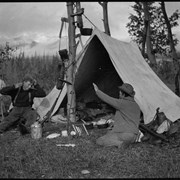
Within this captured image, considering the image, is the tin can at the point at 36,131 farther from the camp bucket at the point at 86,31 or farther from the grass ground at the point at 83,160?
the camp bucket at the point at 86,31

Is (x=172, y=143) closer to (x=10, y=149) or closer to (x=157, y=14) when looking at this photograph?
(x=10, y=149)

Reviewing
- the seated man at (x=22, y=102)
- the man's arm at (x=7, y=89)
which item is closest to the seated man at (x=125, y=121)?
the seated man at (x=22, y=102)

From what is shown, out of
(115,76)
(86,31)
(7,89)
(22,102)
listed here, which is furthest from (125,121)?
(115,76)

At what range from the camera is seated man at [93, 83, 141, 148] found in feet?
15.5

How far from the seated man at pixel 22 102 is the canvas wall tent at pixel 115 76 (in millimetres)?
710

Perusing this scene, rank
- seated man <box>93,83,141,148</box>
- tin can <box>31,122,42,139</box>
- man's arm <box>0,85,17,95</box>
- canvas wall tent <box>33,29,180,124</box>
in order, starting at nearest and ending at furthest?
seated man <box>93,83,141,148</box> → tin can <box>31,122,42,139</box> → man's arm <box>0,85,17,95</box> → canvas wall tent <box>33,29,180,124</box>

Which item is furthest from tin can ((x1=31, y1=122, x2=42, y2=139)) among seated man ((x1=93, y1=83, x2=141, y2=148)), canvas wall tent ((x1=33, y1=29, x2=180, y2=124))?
canvas wall tent ((x1=33, y1=29, x2=180, y2=124))

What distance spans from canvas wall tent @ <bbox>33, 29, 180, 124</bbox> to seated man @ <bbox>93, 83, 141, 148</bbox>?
1.26m

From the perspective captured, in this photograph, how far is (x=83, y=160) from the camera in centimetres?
415

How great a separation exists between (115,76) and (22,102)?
2976 millimetres

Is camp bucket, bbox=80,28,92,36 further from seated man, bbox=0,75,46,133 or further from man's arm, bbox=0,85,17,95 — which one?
man's arm, bbox=0,85,17,95

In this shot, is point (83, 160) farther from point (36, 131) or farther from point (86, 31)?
point (86, 31)

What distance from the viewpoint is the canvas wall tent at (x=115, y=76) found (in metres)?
6.37

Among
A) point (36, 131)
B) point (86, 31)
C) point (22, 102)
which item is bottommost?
point (36, 131)
